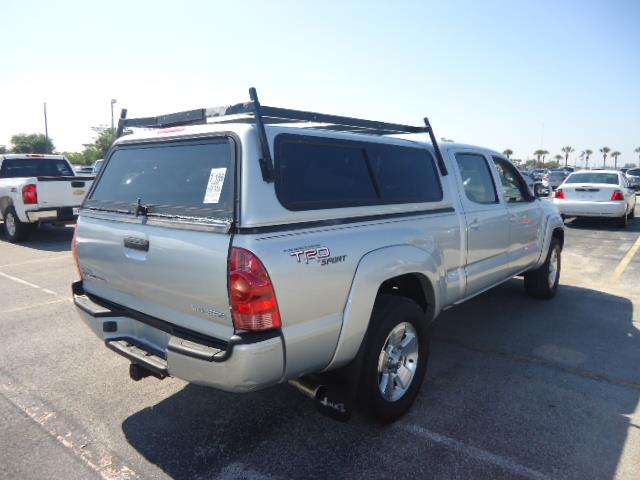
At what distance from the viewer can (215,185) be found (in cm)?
268

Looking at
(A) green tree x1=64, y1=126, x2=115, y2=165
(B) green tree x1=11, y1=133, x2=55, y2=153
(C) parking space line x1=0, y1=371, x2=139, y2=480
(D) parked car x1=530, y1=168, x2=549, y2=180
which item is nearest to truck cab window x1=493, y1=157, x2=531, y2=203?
(C) parking space line x1=0, y1=371, x2=139, y2=480


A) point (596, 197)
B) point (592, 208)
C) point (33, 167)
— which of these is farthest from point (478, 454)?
point (33, 167)

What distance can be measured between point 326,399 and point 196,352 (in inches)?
33.5

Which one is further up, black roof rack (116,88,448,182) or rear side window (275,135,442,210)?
black roof rack (116,88,448,182)

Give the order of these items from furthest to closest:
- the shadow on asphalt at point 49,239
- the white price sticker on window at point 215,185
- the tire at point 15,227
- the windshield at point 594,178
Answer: the windshield at point 594,178 < the tire at point 15,227 < the shadow on asphalt at point 49,239 < the white price sticker on window at point 215,185

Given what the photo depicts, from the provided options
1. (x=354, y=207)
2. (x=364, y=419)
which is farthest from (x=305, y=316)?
(x=364, y=419)

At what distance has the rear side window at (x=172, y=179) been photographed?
2660mm

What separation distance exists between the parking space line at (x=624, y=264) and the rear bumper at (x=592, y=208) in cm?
193

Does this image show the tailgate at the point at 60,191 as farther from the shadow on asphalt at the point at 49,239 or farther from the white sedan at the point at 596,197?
the white sedan at the point at 596,197

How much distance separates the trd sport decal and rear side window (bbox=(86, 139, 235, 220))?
0.40 m

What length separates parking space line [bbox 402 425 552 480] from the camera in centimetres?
270

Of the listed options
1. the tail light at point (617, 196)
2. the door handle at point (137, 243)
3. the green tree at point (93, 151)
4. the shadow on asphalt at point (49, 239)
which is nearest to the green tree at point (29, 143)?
the green tree at point (93, 151)

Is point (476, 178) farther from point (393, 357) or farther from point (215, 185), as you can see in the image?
point (215, 185)

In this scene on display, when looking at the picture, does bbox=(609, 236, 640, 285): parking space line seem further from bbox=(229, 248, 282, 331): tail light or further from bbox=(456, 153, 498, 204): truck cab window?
bbox=(229, 248, 282, 331): tail light
